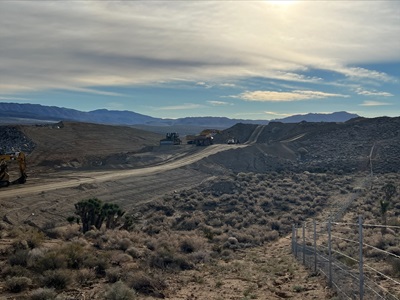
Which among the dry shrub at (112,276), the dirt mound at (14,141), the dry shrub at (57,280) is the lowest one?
the dry shrub at (112,276)

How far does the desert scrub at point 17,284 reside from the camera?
39.0ft

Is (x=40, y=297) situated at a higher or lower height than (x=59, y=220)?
higher

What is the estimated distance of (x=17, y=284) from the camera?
39.1 feet

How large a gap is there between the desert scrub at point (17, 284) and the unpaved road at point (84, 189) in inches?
636

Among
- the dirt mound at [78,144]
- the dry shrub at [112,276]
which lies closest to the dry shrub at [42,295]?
the dry shrub at [112,276]

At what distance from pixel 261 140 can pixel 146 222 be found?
69.4m

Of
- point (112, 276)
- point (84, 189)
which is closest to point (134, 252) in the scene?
point (112, 276)

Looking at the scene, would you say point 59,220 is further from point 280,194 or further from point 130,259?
point 280,194

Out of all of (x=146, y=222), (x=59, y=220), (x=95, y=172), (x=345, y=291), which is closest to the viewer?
(x=345, y=291)

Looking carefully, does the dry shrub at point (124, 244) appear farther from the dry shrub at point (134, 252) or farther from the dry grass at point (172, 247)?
the dry shrub at point (134, 252)

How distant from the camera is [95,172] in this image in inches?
1912

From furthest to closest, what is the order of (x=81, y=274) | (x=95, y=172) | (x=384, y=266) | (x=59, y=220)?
(x=95, y=172)
(x=59, y=220)
(x=384, y=266)
(x=81, y=274)

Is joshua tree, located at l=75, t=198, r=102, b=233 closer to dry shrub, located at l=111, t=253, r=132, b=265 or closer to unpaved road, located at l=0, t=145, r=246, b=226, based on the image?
unpaved road, located at l=0, t=145, r=246, b=226

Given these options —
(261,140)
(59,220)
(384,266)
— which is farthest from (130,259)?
(261,140)
